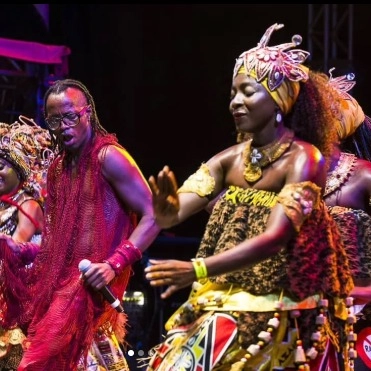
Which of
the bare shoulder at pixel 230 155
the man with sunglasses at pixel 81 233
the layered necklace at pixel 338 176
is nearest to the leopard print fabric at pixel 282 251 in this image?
the bare shoulder at pixel 230 155

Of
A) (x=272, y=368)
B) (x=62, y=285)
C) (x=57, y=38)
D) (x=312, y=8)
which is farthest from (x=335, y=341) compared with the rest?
(x=57, y=38)

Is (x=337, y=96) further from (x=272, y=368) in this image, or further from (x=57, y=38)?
(x=57, y=38)

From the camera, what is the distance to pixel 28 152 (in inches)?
244

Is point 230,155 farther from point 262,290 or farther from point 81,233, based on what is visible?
point 81,233

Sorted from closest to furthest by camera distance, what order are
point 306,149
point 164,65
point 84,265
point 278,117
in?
1. point 306,149
2. point 278,117
3. point 84,265
4. point 164,65

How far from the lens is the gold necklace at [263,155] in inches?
154

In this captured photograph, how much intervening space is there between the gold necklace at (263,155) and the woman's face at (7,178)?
2493 millimetres

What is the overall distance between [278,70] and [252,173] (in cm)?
43

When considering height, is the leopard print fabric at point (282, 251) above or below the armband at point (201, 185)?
below

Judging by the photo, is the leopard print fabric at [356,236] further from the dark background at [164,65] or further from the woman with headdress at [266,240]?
the dark background at [164,65]

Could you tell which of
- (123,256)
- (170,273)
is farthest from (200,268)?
(123,256)

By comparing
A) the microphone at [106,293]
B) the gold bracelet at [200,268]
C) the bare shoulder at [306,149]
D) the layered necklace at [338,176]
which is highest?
the bare shoulder at [306,149]

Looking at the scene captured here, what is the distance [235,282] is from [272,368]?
0.37m

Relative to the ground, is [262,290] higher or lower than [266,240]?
lower
